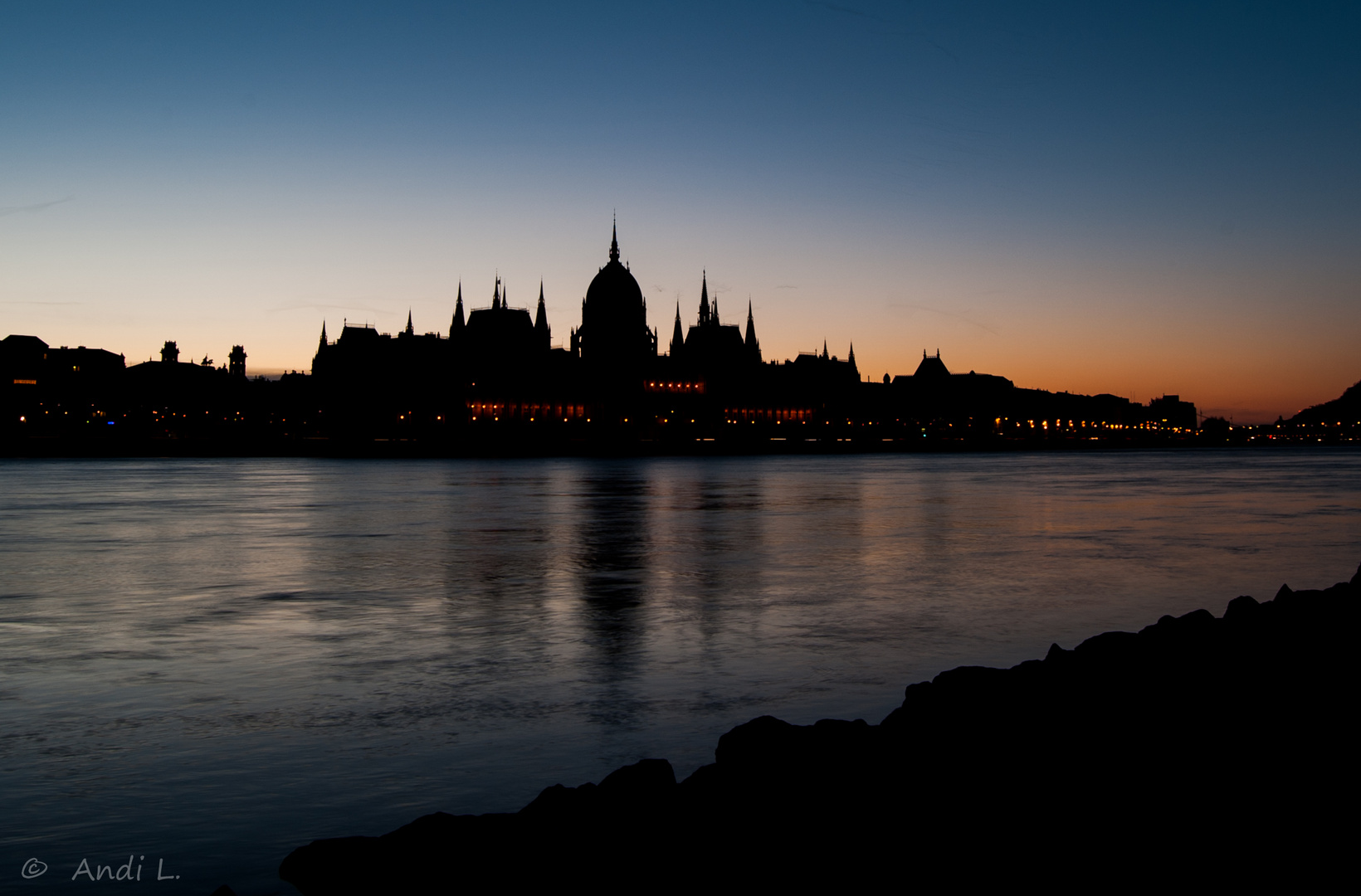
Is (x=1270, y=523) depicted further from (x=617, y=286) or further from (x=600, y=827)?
(x=617, y=286)

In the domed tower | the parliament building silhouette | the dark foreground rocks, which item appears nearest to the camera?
the dark foreground rocks

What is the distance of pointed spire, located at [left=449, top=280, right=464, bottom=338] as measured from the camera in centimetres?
16600

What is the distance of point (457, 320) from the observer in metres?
168

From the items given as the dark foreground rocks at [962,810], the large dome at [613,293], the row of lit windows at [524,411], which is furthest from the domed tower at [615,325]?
the dark foreground rocks at [962,810]

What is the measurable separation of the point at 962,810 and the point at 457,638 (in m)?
8.76

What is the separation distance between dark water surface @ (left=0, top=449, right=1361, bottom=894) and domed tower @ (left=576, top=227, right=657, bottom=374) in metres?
130

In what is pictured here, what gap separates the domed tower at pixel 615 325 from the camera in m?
168

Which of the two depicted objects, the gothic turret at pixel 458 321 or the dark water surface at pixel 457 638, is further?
the gothic turret at pixel 458 321

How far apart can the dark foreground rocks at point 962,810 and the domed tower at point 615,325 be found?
160 m

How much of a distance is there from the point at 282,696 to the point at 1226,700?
27.1ft

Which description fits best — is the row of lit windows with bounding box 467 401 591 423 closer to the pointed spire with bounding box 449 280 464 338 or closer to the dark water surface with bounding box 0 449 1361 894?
the pointed spire with bounding box 449 280 464 338

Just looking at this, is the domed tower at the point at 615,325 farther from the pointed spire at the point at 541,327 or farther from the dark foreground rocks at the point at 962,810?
the dark foreground rocks at the point at 962,810

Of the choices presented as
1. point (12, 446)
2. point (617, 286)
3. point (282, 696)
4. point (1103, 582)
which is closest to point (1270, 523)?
point (1103, 582)

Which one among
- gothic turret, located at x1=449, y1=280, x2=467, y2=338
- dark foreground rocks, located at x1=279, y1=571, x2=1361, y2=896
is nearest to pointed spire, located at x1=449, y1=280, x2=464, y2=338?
gothic turret, located at x1=449, y1=280, x2=467, y2=338
